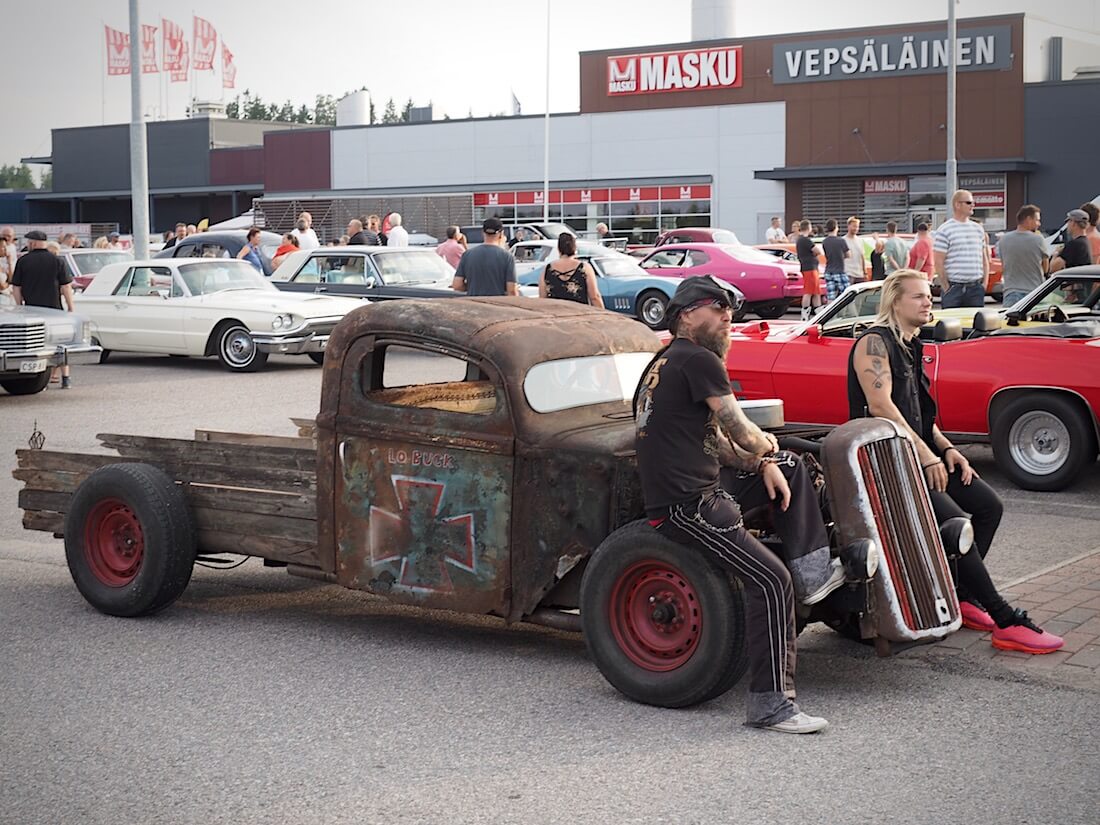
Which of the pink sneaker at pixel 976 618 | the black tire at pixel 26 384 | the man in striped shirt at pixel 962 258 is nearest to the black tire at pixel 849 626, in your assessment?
the pink sneaker at pixel 976 618

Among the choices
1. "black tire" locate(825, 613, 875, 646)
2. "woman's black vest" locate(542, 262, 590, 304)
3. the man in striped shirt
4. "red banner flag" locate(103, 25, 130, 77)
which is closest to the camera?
"black tire" locate(825, 613, 875, 646)

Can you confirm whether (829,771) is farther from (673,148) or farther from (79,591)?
(673,148)

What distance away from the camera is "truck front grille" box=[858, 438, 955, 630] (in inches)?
221

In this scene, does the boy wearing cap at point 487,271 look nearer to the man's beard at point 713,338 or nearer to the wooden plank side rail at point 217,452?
the wooden plank side rail at point 217,452

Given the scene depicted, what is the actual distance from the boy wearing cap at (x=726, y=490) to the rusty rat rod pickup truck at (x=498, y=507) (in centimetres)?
13

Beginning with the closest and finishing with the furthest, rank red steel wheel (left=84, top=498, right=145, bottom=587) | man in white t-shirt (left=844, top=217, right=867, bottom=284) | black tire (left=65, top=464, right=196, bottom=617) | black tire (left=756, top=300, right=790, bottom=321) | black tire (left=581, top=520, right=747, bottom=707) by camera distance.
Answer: black tire (left=581, top=520, right=747, bottom=707), black tire (left=65, top=464, right=196, bottom=617), red steel wheel (left=84, top=498, right=145, bottom=587), man in white t-shirt (left=844, top=217, right=867, bottom=284), black tire (left=756, top=300, right=790, bottom=321)

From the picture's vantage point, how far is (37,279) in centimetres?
1681

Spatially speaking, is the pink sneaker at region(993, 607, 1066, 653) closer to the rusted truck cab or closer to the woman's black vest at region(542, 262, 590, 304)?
the rusted truck cab

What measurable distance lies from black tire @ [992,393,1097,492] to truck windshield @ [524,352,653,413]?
14.2 ft

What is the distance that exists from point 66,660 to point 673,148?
4639 cm

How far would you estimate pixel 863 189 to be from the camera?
154 feet

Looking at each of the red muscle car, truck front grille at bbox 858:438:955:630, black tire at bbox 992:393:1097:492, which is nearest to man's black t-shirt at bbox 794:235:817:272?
the red muscle car

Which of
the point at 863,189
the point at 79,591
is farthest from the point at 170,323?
the point at 863,189

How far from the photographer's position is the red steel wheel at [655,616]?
216 inches
